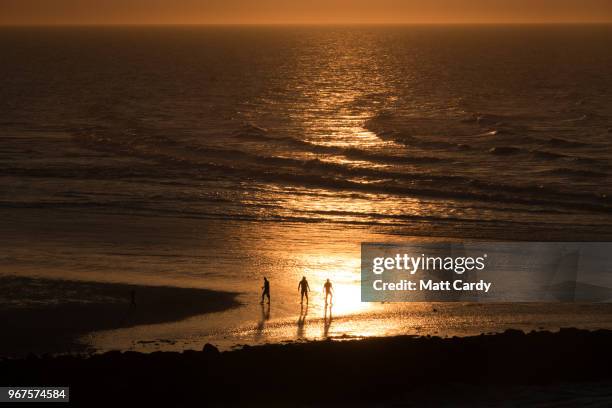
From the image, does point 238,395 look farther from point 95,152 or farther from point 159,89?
point 159,89

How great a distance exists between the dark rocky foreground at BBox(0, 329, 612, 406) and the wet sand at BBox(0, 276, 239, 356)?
425cm

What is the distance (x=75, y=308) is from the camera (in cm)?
2389

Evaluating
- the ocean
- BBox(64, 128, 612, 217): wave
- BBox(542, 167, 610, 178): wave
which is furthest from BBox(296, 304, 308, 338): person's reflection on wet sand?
BBox(542, 167, 610, 178): wave

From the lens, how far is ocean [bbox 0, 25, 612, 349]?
80.1 feet

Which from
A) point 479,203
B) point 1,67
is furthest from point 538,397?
point 1,67

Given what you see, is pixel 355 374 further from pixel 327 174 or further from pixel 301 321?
pixel 327 174

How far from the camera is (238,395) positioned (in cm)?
1638

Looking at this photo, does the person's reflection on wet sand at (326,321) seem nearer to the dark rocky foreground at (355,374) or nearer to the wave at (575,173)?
the dark rocky foreground at (355,374)

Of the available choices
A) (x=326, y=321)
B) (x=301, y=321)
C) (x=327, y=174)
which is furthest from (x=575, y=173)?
(x=301, y=321)

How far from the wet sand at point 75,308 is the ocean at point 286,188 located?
2.16ft

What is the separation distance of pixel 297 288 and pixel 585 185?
1993cm

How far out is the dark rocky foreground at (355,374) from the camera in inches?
636

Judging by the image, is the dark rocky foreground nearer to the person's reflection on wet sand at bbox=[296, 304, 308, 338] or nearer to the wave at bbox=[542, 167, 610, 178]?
the person's reflection on wet sand at bbox=[296, 304, 308, 338]

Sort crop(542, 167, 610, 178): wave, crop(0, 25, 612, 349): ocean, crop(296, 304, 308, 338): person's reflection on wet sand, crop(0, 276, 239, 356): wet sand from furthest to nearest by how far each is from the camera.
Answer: crop(542, 167, 610, 178): wave, crop(0, 25, 612, 349): ocean, crop(296, 304, 308, 338): person's reflection on wet sand, crop(0, 276, 239, 356): wet sand
